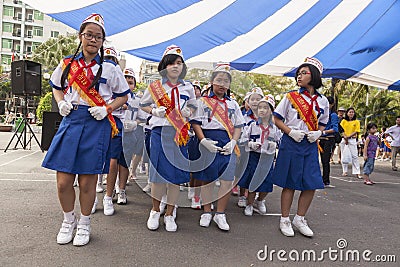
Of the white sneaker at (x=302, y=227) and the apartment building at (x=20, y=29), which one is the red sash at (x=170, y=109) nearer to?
the white sneaker at (x=302, y=227)

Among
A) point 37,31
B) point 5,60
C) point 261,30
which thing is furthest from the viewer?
point 37,31

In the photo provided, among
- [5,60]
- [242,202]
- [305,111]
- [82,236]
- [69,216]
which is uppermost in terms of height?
[5,60]

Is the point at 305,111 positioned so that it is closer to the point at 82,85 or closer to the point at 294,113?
the point at 294,113

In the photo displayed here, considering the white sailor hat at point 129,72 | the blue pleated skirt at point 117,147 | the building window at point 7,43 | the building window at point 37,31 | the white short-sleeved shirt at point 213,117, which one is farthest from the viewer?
the building window at point 37,31

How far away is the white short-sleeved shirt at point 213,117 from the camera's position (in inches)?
119

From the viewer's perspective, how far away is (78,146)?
7.76 feet

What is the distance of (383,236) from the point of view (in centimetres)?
306

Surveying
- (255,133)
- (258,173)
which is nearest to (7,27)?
(255,133)

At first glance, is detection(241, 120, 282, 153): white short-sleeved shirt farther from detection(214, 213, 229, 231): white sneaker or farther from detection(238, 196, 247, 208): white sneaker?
detection(214, 213, 229, 231): white sneaker

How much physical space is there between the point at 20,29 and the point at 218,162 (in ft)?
152

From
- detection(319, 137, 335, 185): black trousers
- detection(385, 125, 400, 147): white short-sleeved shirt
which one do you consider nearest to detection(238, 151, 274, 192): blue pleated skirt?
detection(319, 137, 335, 185): black trousers

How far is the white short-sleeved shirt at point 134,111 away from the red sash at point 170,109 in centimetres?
85

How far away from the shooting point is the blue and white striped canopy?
4.54m

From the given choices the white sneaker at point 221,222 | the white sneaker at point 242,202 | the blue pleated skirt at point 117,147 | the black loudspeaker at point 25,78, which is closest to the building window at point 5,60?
the black loudspeaker at point 25,78
